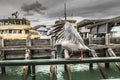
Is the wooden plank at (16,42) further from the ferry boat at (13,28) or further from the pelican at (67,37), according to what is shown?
the pelican at (67,37)

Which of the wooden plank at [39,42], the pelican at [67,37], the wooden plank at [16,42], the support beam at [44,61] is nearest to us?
the support beam at [44,61]

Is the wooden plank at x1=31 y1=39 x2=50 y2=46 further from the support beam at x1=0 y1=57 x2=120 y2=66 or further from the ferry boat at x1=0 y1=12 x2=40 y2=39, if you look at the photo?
the support beam at x1=0 y1=57 x2=120 y2=66

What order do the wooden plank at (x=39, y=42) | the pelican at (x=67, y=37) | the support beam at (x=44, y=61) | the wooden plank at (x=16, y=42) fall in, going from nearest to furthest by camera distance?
the support beam at (x=44, y=61) < the pelican at (x=67, y=37) < the wooden plank at (x=16, y=42) < the wooden plank at (x=39, y=42)

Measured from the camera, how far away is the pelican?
3525 mm

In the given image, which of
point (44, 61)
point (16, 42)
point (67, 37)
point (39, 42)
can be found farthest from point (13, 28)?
point (44, 61)

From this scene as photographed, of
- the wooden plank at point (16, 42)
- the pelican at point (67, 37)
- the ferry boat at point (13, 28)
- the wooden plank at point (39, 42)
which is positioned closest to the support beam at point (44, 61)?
the pelican at point (67, 37)

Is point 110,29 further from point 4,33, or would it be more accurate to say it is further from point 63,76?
point 63,76

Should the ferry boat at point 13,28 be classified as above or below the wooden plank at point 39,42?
above

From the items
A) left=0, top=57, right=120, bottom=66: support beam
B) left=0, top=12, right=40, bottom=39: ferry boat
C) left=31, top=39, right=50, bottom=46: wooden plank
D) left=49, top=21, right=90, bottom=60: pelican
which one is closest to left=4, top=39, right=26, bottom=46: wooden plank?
left=31, top=39, right=50, bottom=46: wooden plank

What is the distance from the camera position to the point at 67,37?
12.2ft

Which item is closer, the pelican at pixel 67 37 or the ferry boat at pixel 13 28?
the pelican at pixel 67 37

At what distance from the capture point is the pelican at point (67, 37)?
3525 millimetres

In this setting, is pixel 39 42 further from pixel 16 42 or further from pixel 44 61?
pixel 44 61

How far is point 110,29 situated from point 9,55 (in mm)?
16824
